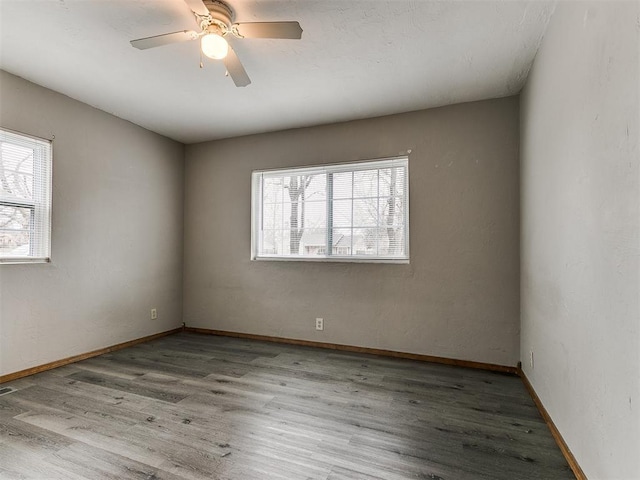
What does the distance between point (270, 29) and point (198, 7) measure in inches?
15.5

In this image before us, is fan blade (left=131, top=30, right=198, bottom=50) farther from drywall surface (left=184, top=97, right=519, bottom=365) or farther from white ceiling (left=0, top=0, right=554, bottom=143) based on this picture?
drywall surface (left=184, top=97, right=519, bottom=365)

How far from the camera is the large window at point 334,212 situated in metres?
3.48

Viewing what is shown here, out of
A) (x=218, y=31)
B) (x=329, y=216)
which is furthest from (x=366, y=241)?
(x=218, y=31)

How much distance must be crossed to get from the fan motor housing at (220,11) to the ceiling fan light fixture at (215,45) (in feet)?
0.30

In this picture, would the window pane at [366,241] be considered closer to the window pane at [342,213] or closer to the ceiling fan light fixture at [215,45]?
the window pane at [342,213]

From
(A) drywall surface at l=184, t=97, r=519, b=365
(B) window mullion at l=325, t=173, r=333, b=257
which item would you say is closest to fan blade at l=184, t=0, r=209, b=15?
(A) drywall surface at l=184, t=97, r=519, b=365

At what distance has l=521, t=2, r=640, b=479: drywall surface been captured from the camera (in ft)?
3.79

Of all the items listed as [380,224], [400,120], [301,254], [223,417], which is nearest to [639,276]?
[223,417]

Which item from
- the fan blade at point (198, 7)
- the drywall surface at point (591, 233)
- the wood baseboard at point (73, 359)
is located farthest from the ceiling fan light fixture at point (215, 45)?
the wood baseboard at point (73, 359)

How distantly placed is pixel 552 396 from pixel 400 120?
2.69m

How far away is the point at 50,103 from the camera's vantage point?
2.99 m

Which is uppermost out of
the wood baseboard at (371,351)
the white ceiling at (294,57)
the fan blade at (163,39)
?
the white ceiling at (294,57)

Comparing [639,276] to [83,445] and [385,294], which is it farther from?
[83,445]

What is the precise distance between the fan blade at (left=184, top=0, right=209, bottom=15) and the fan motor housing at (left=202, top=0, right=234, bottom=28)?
37 mm
